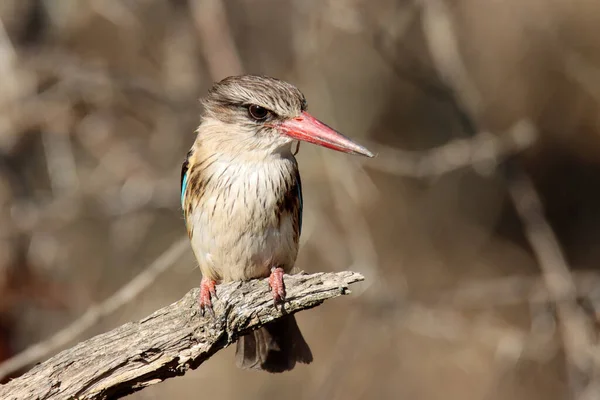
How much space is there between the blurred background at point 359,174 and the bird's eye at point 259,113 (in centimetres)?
174

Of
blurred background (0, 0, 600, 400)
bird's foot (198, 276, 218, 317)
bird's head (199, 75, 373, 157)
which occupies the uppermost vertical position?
blurred background (0, 0, 600, 400)

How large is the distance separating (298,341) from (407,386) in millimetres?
4854

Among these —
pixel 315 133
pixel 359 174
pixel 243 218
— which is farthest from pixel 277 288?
pixel 359 174

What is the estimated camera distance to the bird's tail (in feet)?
12.5

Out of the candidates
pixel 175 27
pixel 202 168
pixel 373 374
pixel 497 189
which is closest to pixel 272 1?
pixel 175 27

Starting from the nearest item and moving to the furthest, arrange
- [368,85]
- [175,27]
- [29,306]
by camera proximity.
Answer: [29,306], [175,27], [368,85]

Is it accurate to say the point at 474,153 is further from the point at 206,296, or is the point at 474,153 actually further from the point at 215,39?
the point at 206,296

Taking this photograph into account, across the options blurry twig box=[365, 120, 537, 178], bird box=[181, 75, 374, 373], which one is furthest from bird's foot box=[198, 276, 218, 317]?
blurry twig box=[365, 120, 537, 178]

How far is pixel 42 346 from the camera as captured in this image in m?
3.57

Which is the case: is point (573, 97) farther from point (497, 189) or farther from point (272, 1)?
point (272, 1)

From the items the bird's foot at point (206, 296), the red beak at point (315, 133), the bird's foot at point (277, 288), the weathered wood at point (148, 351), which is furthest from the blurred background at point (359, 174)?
the weathered wood at point (148, 351)

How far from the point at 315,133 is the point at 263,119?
26cm

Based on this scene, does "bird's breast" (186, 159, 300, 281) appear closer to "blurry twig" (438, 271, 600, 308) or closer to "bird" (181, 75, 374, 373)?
"bird" (181, 75, 374, 373)

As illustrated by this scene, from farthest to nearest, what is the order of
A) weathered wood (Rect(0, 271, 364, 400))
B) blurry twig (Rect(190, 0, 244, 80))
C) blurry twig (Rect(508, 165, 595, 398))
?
blurry twig (Rect(190, 0, 244, 80)) < blurry twig (Rect(508, 165, 595, 398)) < weathered wood (Rect(0, 271, 364, 400))
